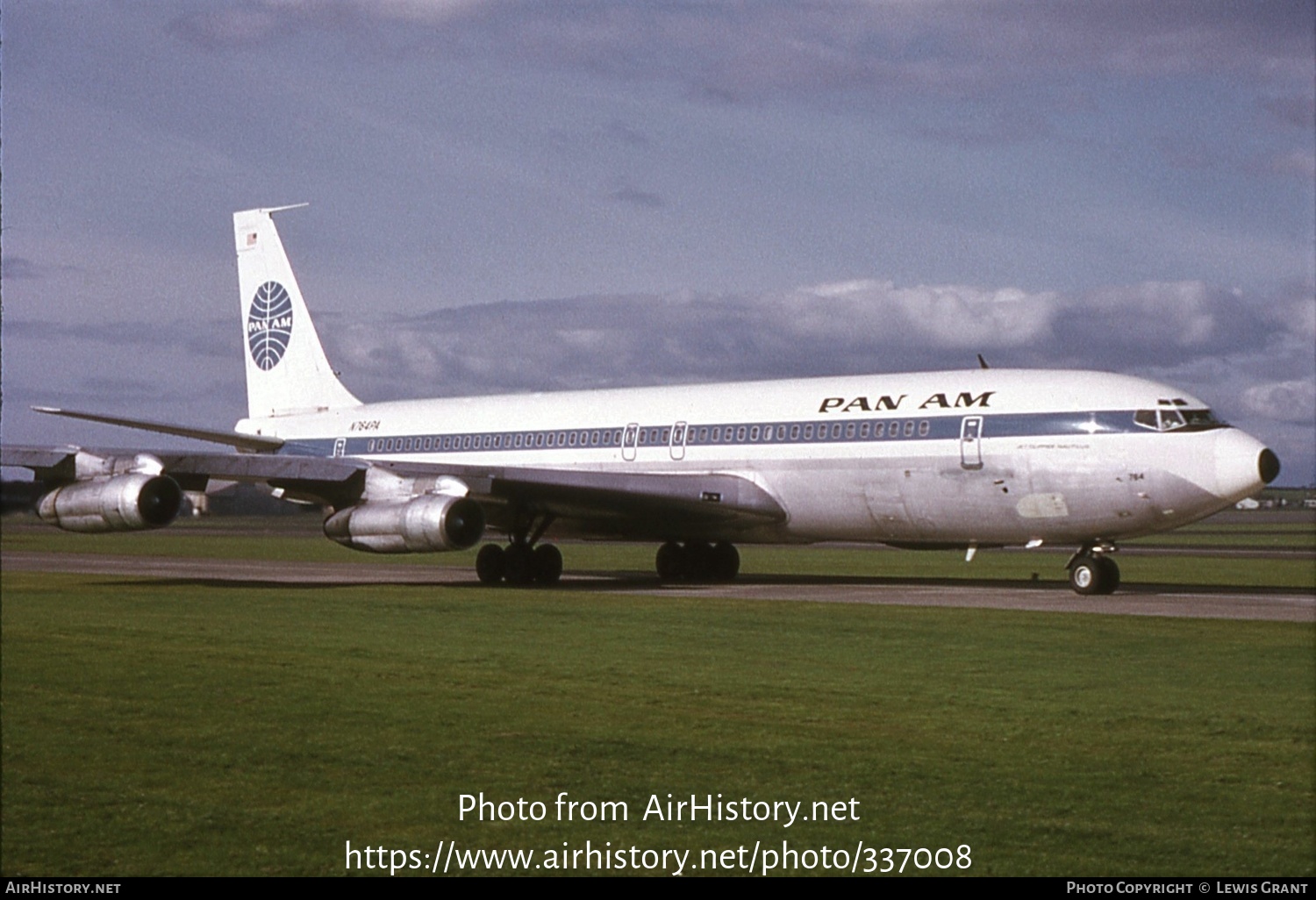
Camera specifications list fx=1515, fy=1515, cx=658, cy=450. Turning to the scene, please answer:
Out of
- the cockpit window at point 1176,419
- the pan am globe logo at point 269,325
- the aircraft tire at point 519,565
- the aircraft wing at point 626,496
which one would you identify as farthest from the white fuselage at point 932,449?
the pan am globe logo at point 269,325

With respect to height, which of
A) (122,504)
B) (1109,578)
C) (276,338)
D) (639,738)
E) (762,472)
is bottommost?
(639,738)

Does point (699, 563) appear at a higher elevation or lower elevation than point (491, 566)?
higher

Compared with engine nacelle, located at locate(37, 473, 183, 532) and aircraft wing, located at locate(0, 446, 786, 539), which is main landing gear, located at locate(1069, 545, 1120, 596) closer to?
aircraft wing, located at locate(0, 446, 786, 539)

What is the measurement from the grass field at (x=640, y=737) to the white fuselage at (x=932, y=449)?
620cm

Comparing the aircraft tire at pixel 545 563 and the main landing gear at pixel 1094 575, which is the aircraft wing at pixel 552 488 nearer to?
the aircraft tire at pixel 545 563

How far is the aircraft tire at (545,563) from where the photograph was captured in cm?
3147

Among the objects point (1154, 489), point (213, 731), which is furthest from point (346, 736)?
point (1154, 489)

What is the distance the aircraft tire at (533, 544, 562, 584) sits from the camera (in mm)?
31469

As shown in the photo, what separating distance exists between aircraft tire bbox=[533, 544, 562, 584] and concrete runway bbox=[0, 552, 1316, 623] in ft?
1.22

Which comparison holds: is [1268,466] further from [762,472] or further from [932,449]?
[762,472]

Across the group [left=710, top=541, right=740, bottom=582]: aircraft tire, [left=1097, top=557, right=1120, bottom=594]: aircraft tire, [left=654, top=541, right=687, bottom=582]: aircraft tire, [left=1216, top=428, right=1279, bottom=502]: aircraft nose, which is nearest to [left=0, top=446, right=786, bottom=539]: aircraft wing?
[left=654, top=541, right=687, bottom=582]: aircraft tire

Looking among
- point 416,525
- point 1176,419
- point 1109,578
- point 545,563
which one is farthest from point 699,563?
point 1176,419

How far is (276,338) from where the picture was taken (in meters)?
42.2

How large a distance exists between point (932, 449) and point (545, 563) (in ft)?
28.3
